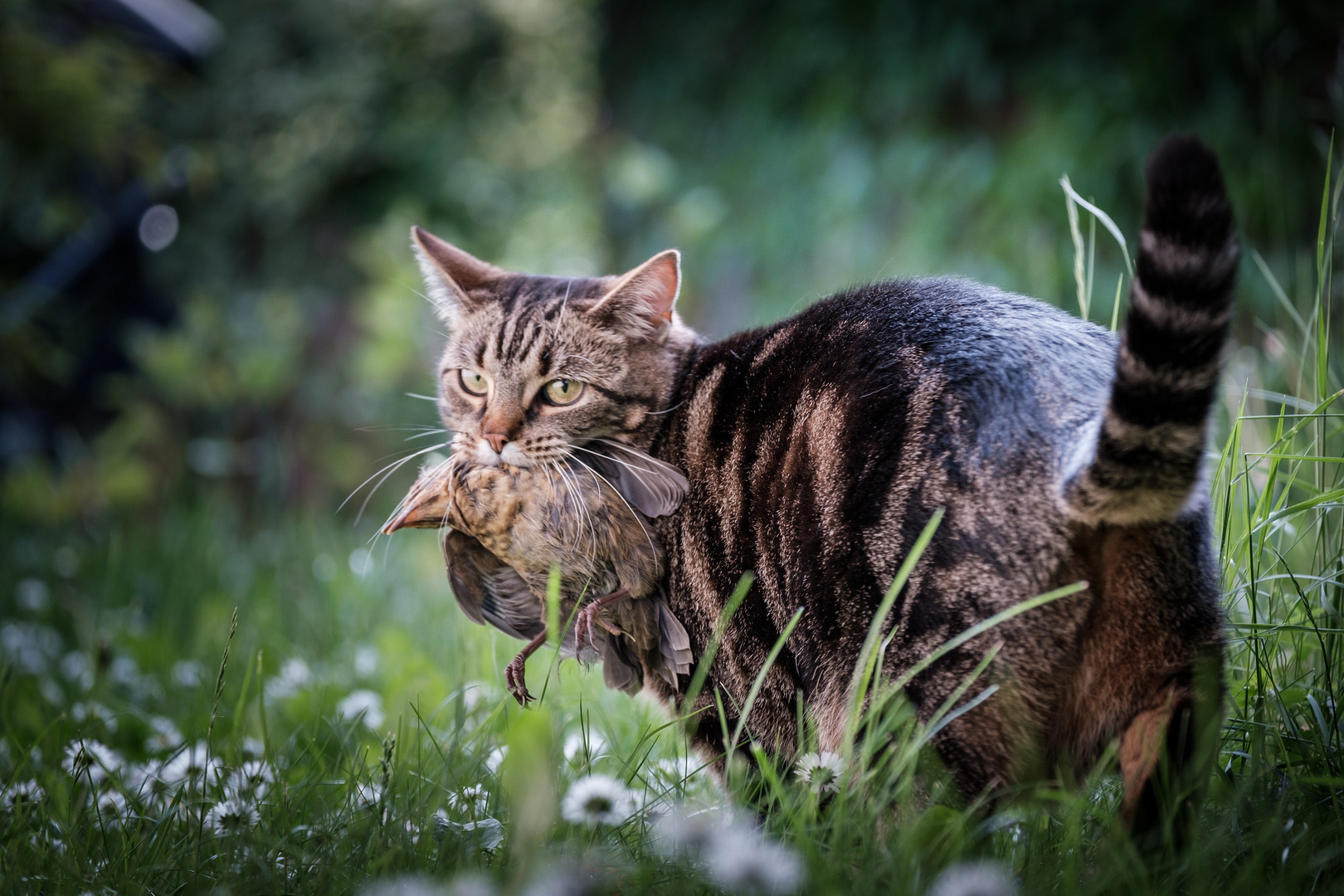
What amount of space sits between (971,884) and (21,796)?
4.49 feet

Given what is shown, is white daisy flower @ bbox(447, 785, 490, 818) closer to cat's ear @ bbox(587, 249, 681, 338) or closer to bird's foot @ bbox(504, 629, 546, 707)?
bird's foot @ bbox(504, 629, 546, 707)

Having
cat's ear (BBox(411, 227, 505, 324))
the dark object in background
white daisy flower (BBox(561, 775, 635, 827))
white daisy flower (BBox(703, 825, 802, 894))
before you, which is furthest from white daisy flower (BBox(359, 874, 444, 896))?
the dark object in background

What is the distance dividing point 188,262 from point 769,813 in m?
4.96

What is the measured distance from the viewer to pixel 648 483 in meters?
1.50

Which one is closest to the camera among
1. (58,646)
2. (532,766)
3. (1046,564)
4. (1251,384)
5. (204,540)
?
(532,766)

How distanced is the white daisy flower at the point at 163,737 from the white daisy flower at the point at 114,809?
7.4 inches

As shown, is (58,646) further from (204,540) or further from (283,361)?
(283,361)

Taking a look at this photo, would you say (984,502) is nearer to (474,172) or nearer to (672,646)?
(672,646)

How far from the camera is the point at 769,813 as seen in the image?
117cm

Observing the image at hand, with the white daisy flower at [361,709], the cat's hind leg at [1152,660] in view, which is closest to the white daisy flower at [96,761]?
the white daisy flower at [361,709]

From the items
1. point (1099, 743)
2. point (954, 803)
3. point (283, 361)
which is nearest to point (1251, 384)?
point (1099, 743)

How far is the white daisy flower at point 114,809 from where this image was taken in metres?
1.29

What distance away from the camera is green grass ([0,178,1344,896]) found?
101cm

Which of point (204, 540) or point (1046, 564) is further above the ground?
point (1046, 564)
